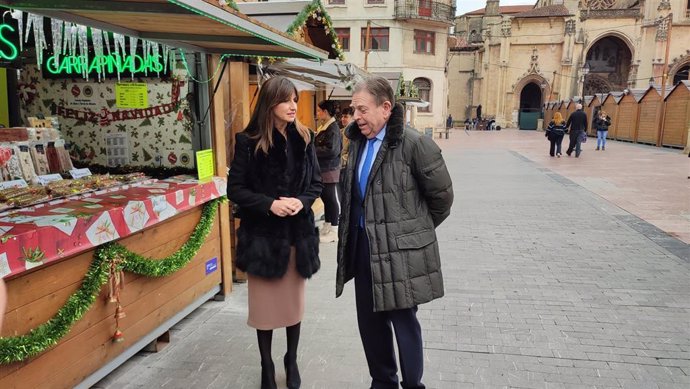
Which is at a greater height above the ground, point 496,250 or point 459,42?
point 459,42

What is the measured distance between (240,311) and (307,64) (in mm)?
3546

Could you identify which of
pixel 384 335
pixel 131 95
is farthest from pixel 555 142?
pixel 384 335

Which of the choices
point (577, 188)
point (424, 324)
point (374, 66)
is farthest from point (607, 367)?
point (374, 66)

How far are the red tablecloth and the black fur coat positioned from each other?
2.45ft

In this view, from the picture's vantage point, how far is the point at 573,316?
13.8 ft

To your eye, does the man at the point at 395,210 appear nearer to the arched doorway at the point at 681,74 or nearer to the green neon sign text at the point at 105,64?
the green neon sign text at the point at 105,64

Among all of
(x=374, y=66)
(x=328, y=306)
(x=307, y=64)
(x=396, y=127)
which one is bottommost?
(x=328, y=306)

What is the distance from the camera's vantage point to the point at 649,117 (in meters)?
24.0

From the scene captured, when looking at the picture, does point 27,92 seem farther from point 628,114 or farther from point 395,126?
point 628,114

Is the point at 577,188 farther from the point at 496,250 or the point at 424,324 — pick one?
the point at 424,324

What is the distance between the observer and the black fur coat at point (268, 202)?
292 cm

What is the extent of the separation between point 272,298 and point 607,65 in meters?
56.9

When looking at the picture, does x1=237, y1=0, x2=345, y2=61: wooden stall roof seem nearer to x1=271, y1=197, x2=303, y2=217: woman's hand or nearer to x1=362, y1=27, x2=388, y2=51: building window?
x1=271, y1=197, x2=303, y2=217: woman's hand

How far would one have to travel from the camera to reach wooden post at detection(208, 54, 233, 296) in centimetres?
431
